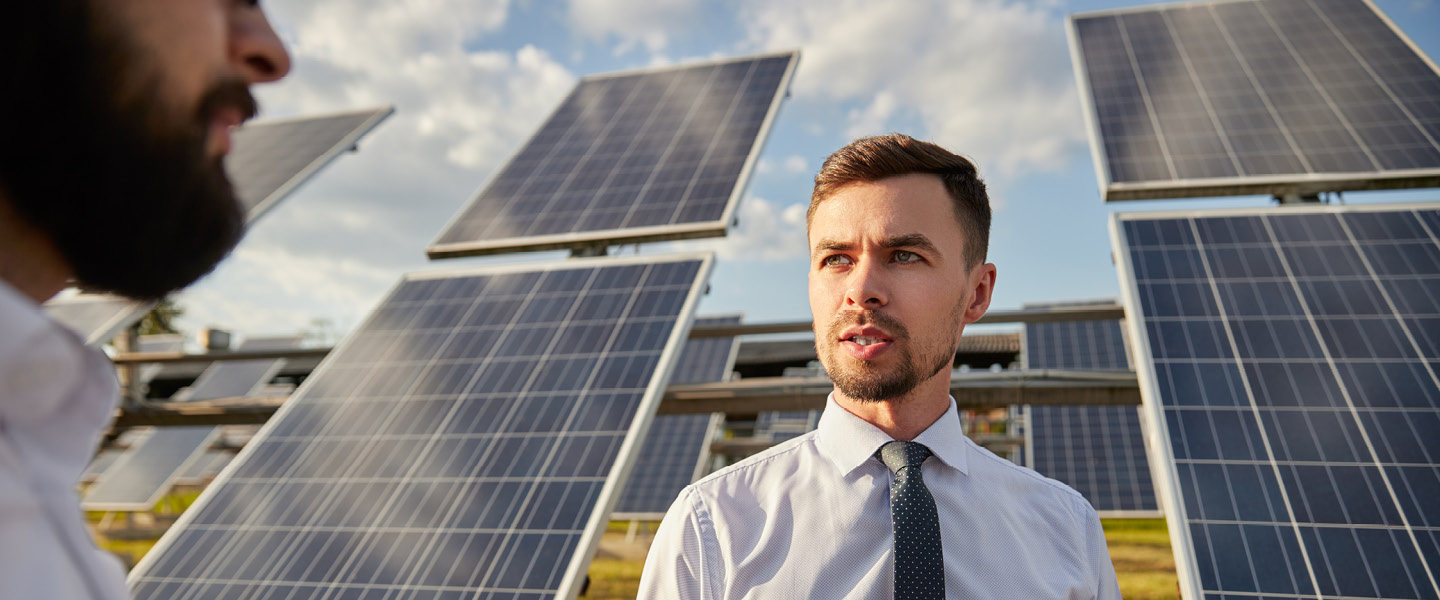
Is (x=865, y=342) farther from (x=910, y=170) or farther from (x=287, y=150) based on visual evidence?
(x=287, y=150)

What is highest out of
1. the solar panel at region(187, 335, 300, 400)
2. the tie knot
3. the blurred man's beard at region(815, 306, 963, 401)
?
the solar panel at region(187, 335, 300, 400)

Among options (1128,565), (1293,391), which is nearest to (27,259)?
(1293,391)

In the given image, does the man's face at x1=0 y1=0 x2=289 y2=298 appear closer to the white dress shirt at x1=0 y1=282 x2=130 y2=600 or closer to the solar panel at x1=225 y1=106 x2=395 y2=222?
the white dress shirt at x1=0 y1=282 x2=130 y2=600

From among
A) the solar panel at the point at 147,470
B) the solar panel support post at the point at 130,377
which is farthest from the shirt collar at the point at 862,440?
the solar panel at the point at 147,470

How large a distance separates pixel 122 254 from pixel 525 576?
5190 mm

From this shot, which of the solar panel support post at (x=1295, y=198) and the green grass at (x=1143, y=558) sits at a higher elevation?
the solar panel support post at (x=1295, y=198)

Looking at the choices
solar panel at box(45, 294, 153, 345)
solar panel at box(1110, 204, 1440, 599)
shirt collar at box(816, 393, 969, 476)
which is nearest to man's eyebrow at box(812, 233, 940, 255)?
shirt collar at box(816, 393, 969, 476)

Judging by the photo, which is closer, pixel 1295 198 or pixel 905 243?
pixel 905 243

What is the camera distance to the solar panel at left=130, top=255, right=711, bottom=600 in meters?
6.11

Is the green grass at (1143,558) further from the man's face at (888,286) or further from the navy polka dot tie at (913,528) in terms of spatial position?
the man's face at (888,286)

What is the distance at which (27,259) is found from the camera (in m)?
1.06

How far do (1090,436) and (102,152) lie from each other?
17971mm

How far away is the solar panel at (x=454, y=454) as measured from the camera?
6.11 m

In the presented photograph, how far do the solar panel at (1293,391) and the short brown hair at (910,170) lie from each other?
3.77m
